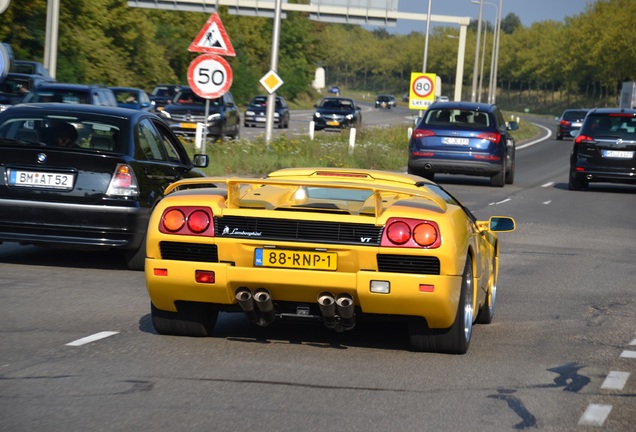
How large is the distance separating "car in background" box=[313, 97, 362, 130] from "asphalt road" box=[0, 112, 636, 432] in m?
43.0

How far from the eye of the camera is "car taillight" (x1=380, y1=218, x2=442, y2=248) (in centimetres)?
726

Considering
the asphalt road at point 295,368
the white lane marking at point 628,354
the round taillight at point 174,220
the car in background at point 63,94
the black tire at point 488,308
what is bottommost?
the asphalt road at point 295,368

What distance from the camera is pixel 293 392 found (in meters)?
6.43

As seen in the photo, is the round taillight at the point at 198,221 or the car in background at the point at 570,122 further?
the car in background at the point at 570,122

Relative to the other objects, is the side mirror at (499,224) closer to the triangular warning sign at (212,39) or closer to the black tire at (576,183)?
the triangular warning sign at (212,39)

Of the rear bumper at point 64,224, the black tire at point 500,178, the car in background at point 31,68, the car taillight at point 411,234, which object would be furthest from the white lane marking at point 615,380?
the car in background at point 31,68

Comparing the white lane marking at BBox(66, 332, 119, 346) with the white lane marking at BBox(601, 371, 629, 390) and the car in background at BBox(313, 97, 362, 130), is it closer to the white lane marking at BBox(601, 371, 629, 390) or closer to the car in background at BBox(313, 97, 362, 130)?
the white lane marking at BBox(601, 371, 629, 390)

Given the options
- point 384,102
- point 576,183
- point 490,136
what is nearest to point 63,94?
point 490,136

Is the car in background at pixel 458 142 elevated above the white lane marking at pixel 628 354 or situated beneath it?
elevated above

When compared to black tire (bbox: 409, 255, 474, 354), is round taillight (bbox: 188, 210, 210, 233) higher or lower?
higher

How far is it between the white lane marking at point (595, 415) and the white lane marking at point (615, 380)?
569 millimetres

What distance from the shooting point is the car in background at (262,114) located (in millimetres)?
54156

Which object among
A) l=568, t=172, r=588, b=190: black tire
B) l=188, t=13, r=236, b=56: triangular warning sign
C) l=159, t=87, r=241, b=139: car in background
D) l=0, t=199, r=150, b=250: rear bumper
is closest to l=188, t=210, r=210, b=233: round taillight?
l=0, t=199, r=150, b=250: rear bumper

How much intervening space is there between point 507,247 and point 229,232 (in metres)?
8.52
